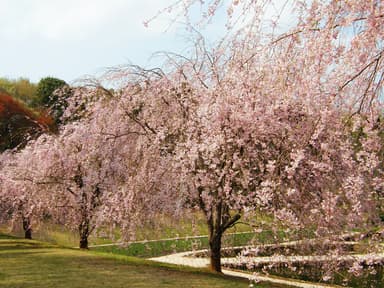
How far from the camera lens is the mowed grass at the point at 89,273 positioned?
8.41 m

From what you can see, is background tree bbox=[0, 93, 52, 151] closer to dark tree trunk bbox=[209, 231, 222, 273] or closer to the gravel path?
the gravel path

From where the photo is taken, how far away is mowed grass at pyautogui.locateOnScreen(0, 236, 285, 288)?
8.41m

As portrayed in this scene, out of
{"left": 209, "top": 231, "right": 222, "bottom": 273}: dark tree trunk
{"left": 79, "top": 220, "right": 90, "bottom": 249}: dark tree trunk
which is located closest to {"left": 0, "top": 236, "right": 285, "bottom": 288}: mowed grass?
{"left": 209, "top": 231, "right": 222, "bottom": 273}: dark tree trunk

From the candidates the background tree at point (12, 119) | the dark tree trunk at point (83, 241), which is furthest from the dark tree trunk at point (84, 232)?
the background tree at point (12, 119)

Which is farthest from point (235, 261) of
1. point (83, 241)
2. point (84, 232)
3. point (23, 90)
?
point (23, 90)

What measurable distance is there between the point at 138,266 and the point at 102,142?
107 inches

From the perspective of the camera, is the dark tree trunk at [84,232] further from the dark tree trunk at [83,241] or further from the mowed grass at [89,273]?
the mowed grass at [89,273]

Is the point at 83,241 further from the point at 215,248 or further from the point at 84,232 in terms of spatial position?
the point at 215,248

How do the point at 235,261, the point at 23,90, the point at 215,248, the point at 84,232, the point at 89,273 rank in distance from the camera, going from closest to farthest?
the point at 89,273, the point at 235,261, the point at 215,248, the point at 84,232, the point at 23,90

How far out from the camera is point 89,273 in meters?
9.51

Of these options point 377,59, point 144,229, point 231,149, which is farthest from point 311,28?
point 144,229

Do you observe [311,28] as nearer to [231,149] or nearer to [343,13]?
[343,13]

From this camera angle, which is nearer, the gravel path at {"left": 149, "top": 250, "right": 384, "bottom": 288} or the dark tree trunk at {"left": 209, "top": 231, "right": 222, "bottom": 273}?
the gravel path at {"left": 149, "top": 250, "right": 384, "bottom": 288}

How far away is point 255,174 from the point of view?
9.04 meters
